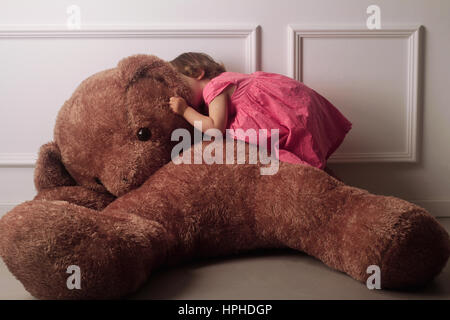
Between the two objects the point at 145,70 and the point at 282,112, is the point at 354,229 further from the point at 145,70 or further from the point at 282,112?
the point at 145,70

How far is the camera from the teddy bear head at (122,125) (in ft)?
3.47

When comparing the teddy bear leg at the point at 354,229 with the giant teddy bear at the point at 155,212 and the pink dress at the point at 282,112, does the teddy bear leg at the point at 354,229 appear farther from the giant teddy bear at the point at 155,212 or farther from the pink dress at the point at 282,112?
the pink dress at the point at 282,112

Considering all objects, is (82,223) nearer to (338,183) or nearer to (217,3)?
(338,183)

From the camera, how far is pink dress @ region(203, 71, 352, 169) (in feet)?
3.59

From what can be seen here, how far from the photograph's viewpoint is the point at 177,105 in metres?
1.09

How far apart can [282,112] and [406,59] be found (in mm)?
655

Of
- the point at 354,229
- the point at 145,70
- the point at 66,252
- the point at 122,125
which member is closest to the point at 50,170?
the point at 122,125

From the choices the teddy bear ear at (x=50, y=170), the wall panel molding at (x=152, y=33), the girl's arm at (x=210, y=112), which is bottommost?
the teddy bear ear at (x=50, y=170)

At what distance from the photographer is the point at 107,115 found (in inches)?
41.7

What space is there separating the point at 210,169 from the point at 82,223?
0.36 meters

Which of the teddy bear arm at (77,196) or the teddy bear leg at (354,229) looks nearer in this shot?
the teddy bear leg at (354,229)

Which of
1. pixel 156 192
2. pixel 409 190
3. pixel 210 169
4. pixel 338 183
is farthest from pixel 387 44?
pixel 156 192

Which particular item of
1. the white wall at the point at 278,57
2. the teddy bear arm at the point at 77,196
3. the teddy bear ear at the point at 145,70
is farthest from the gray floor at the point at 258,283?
the white wall at the point at 278,57

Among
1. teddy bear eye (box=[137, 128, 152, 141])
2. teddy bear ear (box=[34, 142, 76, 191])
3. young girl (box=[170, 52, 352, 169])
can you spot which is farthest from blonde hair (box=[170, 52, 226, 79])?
teddy bear ear (box=[34, 142, 76, 191])
